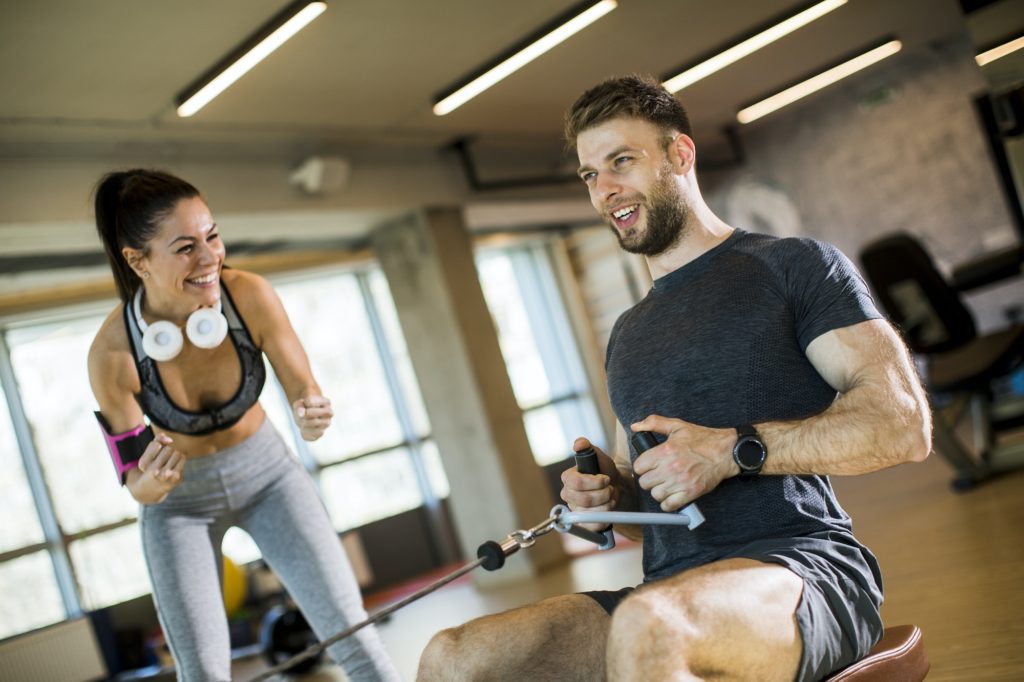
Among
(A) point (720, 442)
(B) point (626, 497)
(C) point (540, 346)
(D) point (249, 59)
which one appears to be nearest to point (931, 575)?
(B) point (626, 497)

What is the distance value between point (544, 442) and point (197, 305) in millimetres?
8240

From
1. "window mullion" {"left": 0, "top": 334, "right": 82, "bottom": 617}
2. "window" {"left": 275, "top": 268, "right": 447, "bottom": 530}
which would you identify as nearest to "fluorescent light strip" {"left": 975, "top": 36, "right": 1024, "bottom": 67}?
"window" {"left": 275, "top": 268, "right": 447, "bottom": 530}

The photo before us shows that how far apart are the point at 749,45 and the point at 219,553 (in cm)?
497

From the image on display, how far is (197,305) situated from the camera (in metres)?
1.97

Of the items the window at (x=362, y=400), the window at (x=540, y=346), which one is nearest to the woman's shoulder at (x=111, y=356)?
the window at (x=362, y=400)

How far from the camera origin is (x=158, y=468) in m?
1.81

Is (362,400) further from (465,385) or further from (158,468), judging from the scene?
(158,468)

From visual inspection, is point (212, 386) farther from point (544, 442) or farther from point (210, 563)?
point (544, 442)

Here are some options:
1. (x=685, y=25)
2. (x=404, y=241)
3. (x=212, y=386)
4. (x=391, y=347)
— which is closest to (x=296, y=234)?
(x=404, y=241)

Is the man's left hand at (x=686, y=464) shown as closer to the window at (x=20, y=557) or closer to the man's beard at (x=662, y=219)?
the man's beard at (x=662, y=219)

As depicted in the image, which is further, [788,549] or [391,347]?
[391,347]

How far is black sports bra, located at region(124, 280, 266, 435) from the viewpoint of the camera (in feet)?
6.64

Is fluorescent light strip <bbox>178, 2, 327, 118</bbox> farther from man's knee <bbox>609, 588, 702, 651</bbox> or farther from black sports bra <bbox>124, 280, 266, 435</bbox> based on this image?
man's knee <bbox>609, 588, 702, 651</bbox>

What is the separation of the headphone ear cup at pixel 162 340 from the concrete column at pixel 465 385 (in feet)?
14.4
